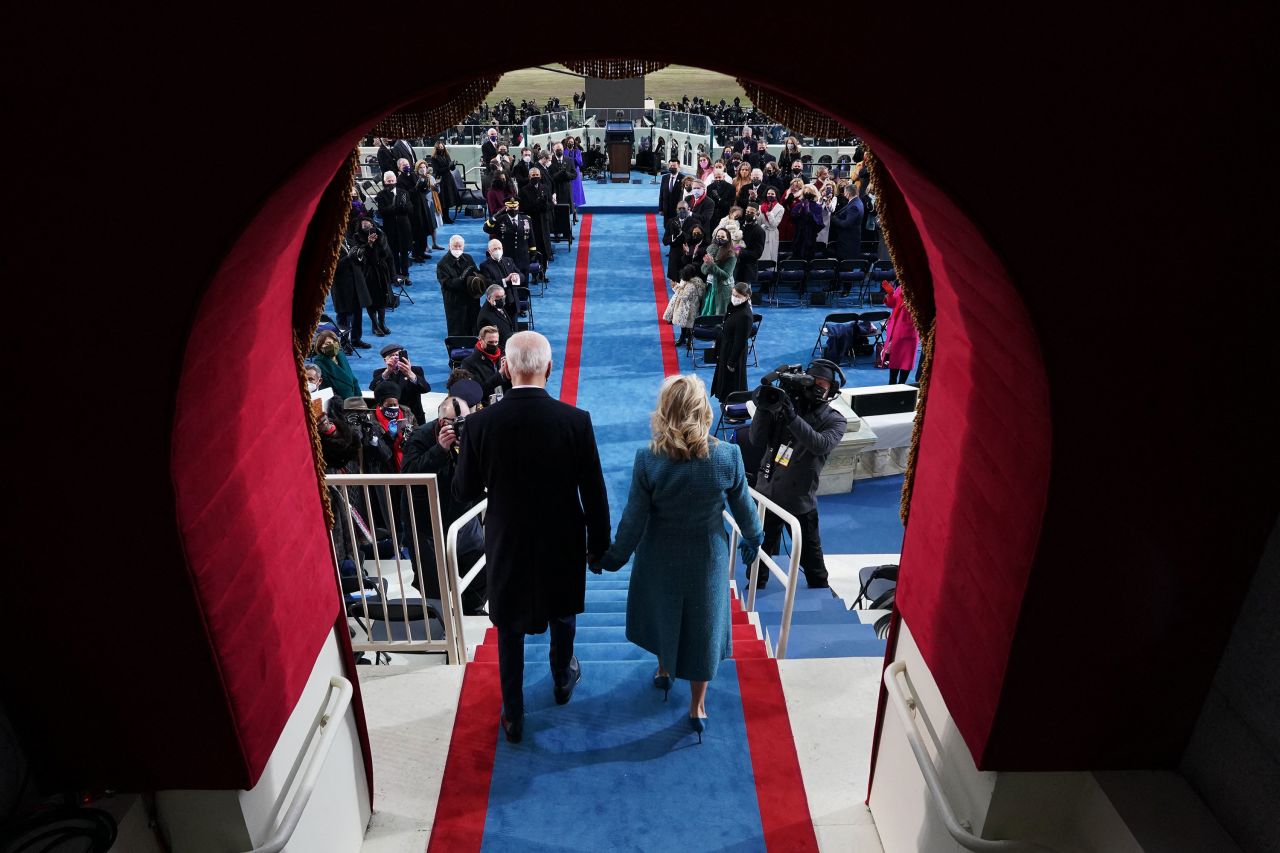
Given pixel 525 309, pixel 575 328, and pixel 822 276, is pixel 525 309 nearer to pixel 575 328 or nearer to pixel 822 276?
pixel 575 328

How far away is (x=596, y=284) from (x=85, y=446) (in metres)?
11.4

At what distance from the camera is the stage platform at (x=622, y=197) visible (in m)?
18.1

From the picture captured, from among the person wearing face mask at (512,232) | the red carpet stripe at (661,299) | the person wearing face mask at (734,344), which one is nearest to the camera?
the person wearing face mask at (734,344)

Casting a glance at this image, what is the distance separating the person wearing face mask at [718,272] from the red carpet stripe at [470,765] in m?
6.32

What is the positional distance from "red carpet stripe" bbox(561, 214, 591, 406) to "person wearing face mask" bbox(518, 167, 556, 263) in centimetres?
70

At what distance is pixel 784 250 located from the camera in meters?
13.2

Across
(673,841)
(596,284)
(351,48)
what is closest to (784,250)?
(596,284)

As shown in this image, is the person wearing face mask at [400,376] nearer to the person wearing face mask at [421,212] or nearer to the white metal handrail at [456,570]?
the white metal handrail at [456,570]

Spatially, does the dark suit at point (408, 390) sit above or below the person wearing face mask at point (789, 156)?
below

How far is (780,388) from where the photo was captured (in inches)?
197

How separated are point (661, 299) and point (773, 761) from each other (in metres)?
9.49

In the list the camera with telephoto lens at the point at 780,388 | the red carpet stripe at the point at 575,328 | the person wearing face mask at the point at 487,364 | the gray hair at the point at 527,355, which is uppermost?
the gray hair at the point at 527,355

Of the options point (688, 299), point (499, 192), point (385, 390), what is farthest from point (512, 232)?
point (385, 390)

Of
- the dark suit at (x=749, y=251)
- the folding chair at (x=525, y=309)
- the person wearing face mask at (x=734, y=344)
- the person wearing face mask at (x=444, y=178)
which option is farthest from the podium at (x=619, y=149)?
the person wearing face mask at (x=734, y=344)
